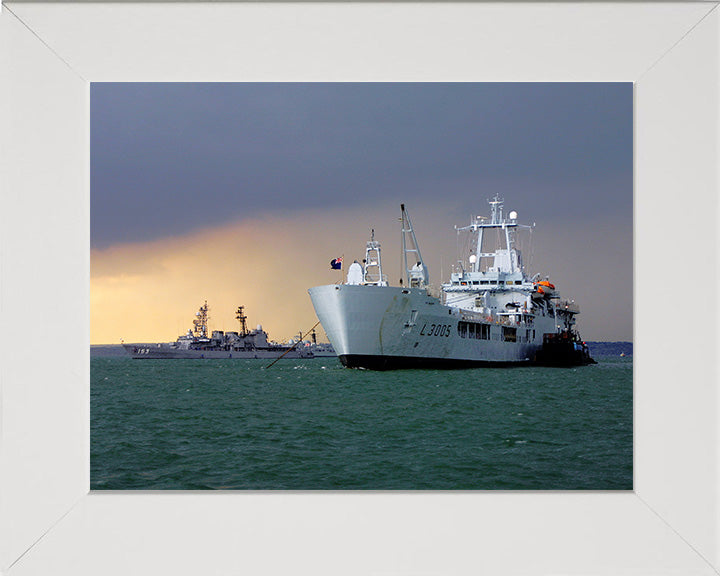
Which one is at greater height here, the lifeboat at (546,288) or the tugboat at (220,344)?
the lifeboat at (546,288)


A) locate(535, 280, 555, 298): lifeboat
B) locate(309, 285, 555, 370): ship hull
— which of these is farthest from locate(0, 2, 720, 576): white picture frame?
locate(535, 280, 555, 298): lifeboat

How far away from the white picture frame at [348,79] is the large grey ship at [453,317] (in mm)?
14941

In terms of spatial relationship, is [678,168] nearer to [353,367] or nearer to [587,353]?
[353,367]

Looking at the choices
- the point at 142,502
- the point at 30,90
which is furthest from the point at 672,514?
the point at 30,90

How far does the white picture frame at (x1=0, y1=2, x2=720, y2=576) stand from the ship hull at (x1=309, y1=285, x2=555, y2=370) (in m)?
14.9

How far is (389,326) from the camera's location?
727 inches

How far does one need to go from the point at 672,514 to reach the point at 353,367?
1660 cm

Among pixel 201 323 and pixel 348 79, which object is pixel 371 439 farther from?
pixel 201 323

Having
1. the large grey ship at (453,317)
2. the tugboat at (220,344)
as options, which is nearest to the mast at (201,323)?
the tugboat at (220,344)

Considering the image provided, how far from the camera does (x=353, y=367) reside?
63.5 feet

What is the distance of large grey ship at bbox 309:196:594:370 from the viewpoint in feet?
60.3

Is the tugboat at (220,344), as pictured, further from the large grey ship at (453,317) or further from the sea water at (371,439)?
the sea water at (371,439)

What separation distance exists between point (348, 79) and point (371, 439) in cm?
563

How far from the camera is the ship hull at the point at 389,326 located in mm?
18188
